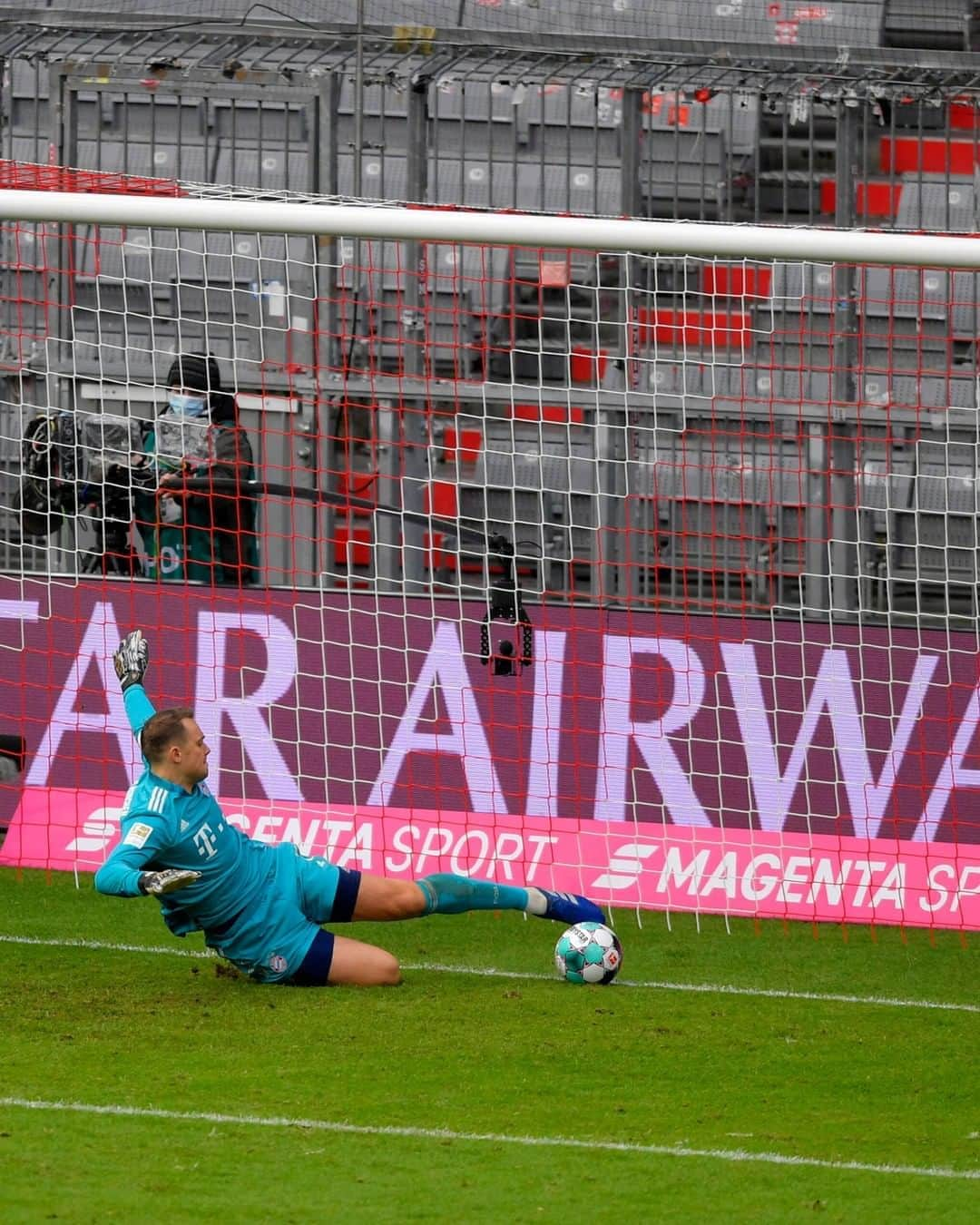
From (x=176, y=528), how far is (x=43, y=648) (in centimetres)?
95

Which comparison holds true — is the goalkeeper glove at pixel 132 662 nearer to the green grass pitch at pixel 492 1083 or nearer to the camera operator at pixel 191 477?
the green grass pitch at pixel 492 1083

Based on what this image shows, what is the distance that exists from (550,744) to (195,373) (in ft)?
8.85

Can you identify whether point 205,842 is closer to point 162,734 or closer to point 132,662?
point 162,734

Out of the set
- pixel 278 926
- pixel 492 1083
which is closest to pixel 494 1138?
pixel 492 1083

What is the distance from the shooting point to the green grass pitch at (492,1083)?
4.57 metres

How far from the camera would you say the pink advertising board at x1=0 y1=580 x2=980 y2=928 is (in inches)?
340

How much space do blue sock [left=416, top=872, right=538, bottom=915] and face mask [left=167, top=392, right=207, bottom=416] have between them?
11.2ft

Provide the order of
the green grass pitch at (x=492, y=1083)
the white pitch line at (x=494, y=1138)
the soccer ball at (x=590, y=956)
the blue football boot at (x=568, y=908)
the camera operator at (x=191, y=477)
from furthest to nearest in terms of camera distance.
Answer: the camera operator at (x=191, y=477)
the blue football boot at (x=568, y=908)
the soccer ball at (x=590, y=956)
the white pitch line at (x=494, y=1138)
the green grass pitch at (x=492, y=1083)

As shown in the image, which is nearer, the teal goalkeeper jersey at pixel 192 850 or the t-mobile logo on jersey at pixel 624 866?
the teal goalkeeper jersey at pixel 192 850

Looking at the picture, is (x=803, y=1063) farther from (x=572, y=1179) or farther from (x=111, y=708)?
(x=111, y=708)

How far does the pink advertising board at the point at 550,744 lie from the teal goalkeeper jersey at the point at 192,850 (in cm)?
209

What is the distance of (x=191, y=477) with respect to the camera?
957 centimetres

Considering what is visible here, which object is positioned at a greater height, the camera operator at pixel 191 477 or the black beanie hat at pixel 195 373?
the black beanie hat at pixel 195 373

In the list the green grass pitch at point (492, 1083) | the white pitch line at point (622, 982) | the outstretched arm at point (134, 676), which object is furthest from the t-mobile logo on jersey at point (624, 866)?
the outstretched arm at point (134, 676)
